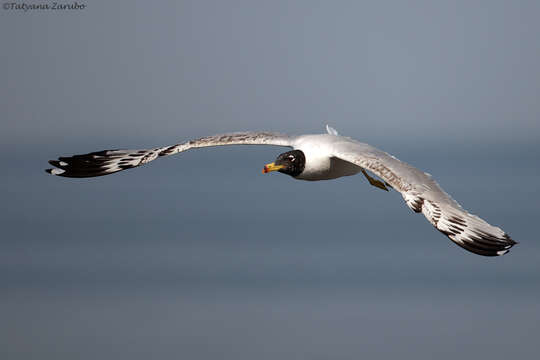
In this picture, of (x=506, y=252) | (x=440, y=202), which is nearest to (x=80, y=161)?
(x=440, y=202)

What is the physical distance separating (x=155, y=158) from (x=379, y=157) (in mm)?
4310

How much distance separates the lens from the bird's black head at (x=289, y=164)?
14.4m

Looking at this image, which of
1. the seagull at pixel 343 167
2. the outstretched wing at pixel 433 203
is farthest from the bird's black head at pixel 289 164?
the outstretched wing at pixel 433 203

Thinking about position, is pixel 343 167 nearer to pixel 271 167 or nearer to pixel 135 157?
pixel 271 167

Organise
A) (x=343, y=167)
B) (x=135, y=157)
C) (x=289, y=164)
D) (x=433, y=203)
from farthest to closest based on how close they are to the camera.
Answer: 1. (x=135, y=157)
2. (x=343, y=167)
3. (x=289, y=164)
4. (x=433, y=203)

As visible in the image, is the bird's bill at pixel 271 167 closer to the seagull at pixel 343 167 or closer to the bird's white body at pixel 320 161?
the seagull at pixel 343 167

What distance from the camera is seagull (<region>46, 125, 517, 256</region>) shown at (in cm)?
1110

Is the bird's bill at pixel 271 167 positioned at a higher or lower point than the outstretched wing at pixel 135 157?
lower

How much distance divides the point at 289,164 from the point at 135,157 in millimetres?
3156

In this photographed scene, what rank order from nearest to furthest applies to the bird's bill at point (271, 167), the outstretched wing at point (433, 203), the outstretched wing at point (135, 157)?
1. the outstretched wing at point (433, 203)
2. the bird's bill at point (271, 167)
3. the outstretched wing at point (135, 157)

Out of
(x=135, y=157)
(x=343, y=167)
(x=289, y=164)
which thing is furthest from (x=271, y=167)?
(x=135, y=157)

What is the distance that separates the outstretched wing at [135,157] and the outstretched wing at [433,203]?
186cm

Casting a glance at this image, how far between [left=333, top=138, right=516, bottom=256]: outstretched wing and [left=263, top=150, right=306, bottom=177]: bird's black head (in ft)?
2.26

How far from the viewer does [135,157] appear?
50.9 ft
